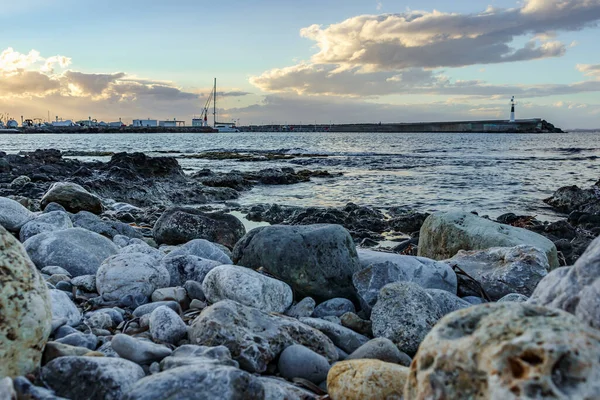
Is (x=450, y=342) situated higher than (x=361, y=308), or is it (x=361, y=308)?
(x=450, y=342)

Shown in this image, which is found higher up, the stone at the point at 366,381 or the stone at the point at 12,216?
the stone at the point at 12,216

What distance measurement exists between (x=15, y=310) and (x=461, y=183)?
17.1m

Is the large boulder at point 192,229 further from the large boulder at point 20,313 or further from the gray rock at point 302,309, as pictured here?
the large boulder at point 20,313

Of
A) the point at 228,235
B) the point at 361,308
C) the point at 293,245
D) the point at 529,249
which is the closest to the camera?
the point at 361,308

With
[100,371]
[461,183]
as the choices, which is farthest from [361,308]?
[461,183]

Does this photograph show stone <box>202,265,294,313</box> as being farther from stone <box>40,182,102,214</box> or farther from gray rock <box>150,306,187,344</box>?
stone <box>40,182,102,214</box>

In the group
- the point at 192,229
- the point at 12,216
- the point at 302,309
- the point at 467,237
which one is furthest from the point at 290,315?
the point at 12,216

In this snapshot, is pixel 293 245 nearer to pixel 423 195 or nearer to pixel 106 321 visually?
pixel 106 321

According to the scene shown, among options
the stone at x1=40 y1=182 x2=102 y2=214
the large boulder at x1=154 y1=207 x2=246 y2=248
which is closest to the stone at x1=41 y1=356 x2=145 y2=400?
the large boulder at x1=154 y1=207 x2=246 y2=248

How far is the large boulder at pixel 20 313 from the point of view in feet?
7.18

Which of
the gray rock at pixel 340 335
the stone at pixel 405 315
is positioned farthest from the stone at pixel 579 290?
the gray rock at pixel 340 335

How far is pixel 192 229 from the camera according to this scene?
7562 millimetres

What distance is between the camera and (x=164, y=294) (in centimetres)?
389

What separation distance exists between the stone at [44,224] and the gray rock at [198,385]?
4.36 m
